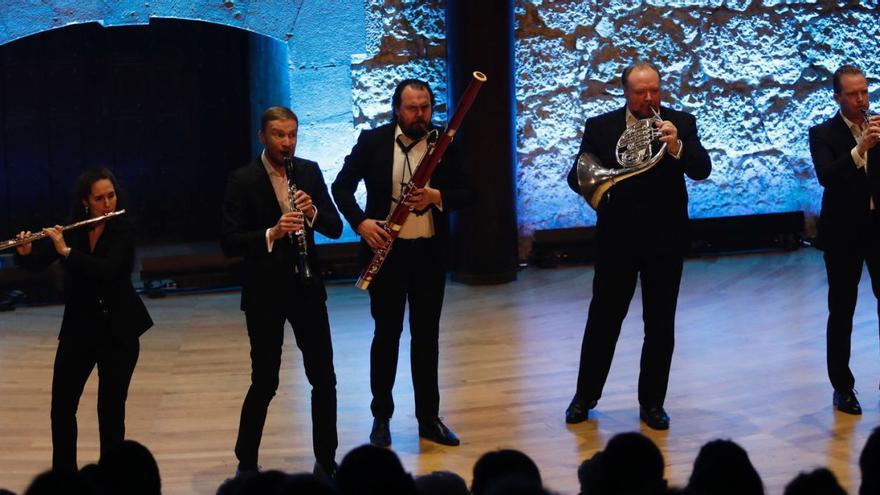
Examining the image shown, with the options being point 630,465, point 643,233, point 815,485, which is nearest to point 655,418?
point 643,233

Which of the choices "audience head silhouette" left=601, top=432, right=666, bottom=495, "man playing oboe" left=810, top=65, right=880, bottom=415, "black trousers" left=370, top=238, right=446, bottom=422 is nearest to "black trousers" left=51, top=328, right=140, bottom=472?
"black trousers" left=370, top=238, right=446, bottom=422

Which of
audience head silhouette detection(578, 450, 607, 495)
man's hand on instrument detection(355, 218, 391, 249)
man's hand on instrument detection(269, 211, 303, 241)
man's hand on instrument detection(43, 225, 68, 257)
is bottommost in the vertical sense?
audience head silhouette detection(578, 450, 607, 495)

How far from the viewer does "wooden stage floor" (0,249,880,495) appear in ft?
18.3

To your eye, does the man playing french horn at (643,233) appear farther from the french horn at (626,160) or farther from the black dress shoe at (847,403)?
the black dress shoe at (847,403)

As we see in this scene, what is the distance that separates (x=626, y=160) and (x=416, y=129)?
910mm

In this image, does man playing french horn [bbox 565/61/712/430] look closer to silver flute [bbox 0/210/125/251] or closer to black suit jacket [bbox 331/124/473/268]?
black suit jacket [bbox 331/124/473/268]

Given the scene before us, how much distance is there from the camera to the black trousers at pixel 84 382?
502cm

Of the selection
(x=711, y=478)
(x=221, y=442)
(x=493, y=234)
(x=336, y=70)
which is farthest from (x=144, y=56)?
(x=711, y=478)

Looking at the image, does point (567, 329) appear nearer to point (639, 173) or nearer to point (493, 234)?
point (493, 234)

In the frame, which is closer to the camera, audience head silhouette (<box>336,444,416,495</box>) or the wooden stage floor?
audience head silhouette (<box>336,444,416,495</box>)

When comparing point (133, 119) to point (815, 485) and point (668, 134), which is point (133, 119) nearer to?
point (668, 134)

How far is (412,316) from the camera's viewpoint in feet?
18.8

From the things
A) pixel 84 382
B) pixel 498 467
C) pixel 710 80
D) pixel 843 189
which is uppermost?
pixel 710 80

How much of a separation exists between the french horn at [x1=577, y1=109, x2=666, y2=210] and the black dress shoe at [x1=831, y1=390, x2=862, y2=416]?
1.43 metres
